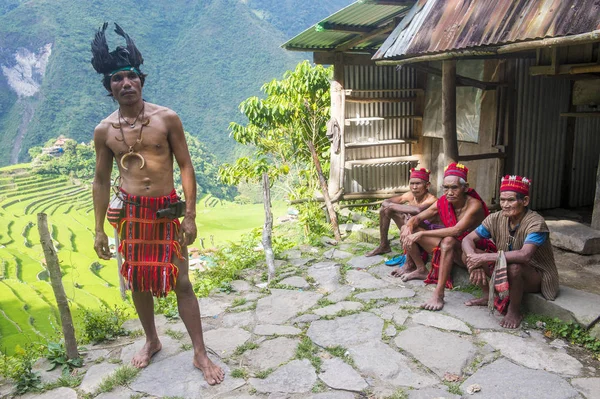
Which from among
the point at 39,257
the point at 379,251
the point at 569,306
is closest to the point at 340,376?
the point at 569,306

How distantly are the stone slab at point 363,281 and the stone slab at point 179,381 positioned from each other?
2.00m

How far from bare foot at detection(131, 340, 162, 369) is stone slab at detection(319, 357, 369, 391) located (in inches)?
50.3

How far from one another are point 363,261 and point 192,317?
3.01 meters

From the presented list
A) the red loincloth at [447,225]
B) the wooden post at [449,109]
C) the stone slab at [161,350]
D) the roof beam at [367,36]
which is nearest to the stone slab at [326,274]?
the red loincloth at [447,225]

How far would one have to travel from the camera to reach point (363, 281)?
205 inches

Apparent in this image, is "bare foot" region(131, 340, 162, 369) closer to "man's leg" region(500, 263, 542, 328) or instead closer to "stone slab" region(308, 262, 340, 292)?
"stone slab" region(308, 262, 340, 292)

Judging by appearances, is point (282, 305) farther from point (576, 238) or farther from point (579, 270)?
point (576, 238)

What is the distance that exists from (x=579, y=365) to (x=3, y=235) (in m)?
35.0

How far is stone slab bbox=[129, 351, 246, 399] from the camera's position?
3.12 meters

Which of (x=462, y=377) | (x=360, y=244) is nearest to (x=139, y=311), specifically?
(x=462, y=377)

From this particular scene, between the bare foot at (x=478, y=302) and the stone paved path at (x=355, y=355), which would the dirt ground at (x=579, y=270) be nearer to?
the bare foot at (x=478, y=302)

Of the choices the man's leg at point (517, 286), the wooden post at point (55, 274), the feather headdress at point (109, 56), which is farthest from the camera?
the man's leg at point (517, 286)

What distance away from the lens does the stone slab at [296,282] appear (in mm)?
5258

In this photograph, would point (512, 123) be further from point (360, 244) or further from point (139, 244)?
point (139, 244)
